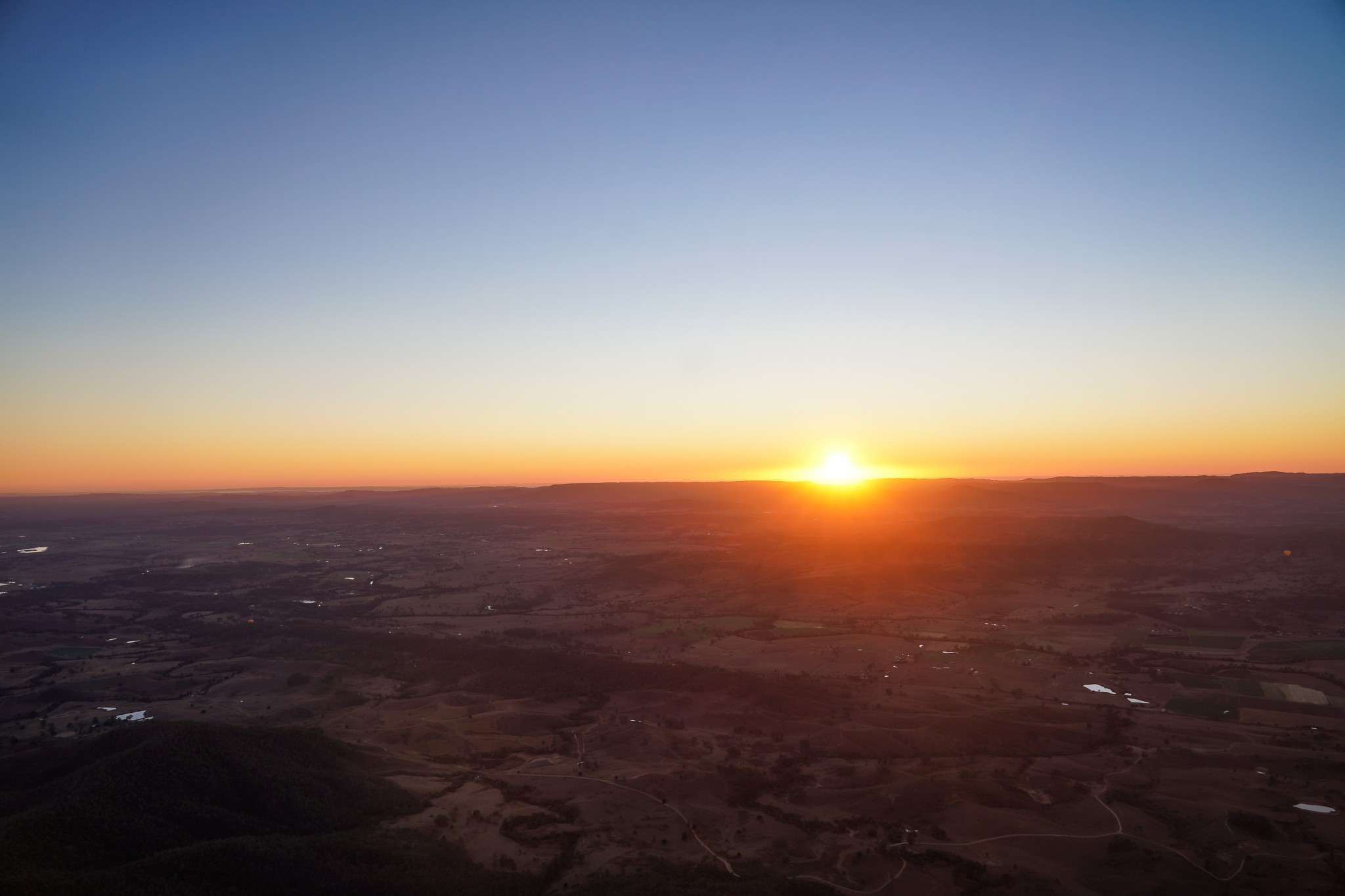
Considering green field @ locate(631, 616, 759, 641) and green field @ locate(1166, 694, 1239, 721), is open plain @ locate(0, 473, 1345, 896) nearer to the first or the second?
green field @ locate(1166, 694, 1239, 721)

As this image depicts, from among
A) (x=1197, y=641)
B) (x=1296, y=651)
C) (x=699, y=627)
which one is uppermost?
(x=1296, y=651)

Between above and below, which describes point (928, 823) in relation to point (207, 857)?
below

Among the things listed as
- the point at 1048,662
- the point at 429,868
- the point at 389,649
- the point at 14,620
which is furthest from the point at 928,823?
the point at 14,620

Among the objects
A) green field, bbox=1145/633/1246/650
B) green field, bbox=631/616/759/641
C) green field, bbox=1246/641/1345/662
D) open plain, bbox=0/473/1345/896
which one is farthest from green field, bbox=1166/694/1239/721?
green field, bbox=631/616/759/641

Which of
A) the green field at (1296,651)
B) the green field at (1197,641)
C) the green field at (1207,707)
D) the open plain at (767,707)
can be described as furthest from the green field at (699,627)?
the green field at (1296,651)

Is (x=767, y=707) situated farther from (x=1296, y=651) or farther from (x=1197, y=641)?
(x=1296, y=651)

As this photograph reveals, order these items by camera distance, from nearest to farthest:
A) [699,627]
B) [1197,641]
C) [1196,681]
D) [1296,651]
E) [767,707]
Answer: [767,707], [1196,681], [1296,651], [1197,641], [699,627]

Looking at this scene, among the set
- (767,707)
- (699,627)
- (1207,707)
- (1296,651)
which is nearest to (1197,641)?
(1296,651)

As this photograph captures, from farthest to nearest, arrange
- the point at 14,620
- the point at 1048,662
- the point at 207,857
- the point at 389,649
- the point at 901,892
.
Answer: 1. the point at 14,620
2. the point at 389,649
3. the point at 1048,662
4. the point at 901,892
5. the point at 207,857

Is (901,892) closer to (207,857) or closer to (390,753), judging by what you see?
(207,857)
